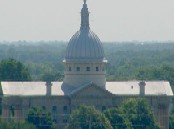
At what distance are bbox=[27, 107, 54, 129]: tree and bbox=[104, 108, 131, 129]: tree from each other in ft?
14.5

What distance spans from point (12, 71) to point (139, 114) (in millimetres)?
26558

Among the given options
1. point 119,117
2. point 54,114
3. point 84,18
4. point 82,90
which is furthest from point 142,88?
point 119,117

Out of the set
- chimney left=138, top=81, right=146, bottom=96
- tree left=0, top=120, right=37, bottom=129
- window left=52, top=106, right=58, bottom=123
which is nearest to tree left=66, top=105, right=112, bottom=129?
tree left=0, top=120, right=37, bottom=129

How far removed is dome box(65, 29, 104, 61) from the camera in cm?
12419

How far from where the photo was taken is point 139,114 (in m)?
114

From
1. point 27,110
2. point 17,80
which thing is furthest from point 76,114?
point 17,80

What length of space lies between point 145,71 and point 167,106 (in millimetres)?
51632

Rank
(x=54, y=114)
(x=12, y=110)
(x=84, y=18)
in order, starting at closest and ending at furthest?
(x=54, y=114) < (x=12, y=110) < (x=84, y=18)

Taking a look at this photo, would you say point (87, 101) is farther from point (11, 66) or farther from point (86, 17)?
point (11, 66)

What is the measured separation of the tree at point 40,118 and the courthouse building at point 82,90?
3446mm

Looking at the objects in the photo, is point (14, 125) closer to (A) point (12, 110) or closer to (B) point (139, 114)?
(B) point (139, 114)

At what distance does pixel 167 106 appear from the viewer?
408 feet

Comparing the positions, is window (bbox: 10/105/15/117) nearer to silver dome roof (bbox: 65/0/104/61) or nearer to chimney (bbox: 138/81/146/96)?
silver dome roof (bbox: 65/0/104/61)

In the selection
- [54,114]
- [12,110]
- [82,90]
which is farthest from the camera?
[12,110]
